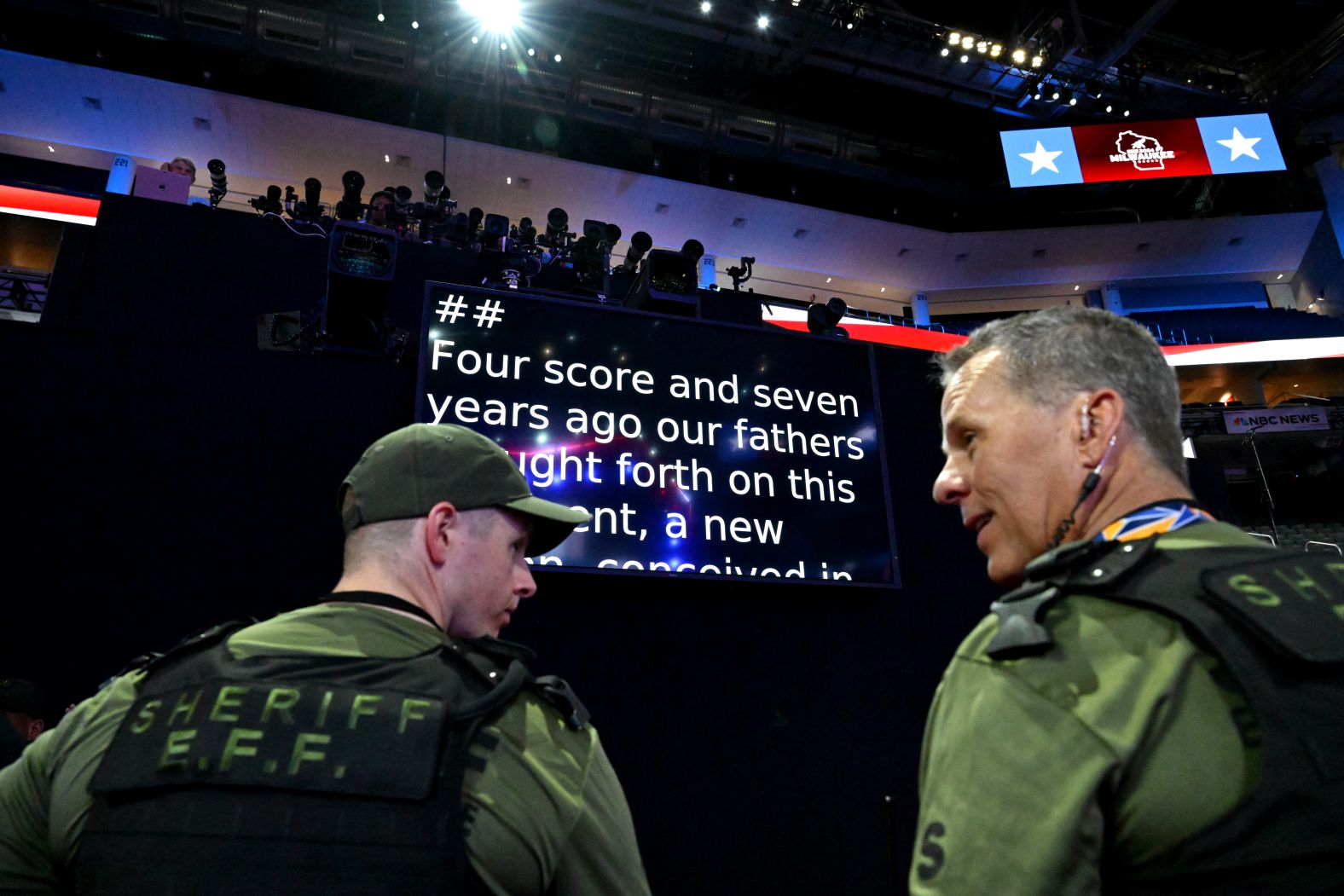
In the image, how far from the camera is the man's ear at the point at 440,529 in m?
1.36

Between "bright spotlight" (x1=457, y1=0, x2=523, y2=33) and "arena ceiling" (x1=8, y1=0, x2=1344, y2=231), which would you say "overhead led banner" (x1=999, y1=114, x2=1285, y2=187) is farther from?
"bright spotlight" (x1=457, y1=0, x2=523, y2=33)

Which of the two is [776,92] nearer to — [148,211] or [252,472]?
[148,211]

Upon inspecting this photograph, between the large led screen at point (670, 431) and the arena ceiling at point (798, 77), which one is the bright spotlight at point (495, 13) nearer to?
the arena ceiling at point (798, 77)

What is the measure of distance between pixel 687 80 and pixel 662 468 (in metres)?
12.2

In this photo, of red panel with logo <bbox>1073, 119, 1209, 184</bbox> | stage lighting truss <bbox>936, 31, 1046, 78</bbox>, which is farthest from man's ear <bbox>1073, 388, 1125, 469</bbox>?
red panel with logo <bbox>1073, 119, 1209, 184</bbox>

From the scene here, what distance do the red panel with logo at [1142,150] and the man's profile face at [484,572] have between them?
53.1 feet

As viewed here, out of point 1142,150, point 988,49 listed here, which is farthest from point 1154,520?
point 1142,150

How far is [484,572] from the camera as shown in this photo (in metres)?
1.43

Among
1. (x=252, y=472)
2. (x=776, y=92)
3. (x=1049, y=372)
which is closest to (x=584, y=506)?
(x=252, y=472)

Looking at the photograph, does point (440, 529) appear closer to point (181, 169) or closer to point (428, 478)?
point (428, 478)

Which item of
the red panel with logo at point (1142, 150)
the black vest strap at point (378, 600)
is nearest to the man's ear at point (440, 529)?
the black vest strap at point (378, 600)

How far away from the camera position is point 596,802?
3.71 ft

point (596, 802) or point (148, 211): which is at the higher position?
point (148, 211)

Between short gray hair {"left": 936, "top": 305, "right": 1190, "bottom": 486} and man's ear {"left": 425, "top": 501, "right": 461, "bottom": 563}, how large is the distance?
90 cm
